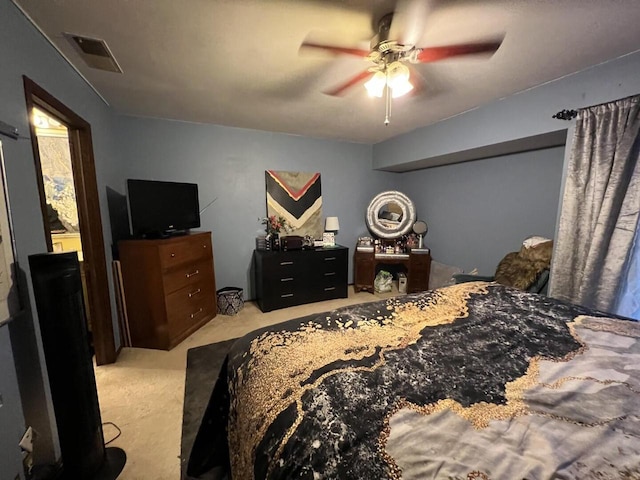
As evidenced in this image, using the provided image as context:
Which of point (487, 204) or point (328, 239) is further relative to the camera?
point (328, 239)

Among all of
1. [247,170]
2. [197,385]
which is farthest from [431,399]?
[247,170]

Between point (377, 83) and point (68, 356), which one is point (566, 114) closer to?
point (377, 83)

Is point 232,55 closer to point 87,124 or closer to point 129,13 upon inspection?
point 129,13

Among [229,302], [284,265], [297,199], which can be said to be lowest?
[229,302]

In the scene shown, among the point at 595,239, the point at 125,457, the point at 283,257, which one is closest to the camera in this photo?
the point at 125,457

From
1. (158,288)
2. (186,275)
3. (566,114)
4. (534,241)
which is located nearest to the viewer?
(566,114)

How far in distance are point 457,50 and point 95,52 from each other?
2.15 metres

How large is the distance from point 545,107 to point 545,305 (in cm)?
158

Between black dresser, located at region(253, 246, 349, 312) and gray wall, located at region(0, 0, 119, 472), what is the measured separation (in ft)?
6.48

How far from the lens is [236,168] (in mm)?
3221

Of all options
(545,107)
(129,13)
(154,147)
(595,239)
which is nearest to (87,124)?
(154,147)

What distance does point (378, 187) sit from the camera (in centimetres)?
419

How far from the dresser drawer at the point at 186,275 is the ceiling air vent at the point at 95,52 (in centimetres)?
160

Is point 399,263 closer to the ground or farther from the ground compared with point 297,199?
closer to the ground
